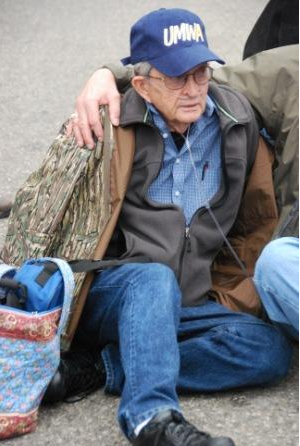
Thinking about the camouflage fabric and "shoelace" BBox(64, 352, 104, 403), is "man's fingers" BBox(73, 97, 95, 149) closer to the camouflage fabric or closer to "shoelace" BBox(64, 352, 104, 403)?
the camouflage fabric

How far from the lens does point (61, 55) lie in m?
7.85

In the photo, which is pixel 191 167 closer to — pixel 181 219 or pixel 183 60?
pixel 181 219

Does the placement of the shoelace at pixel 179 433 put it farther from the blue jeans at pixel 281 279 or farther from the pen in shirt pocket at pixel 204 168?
the pen in shirt pocket at pixel 204 168

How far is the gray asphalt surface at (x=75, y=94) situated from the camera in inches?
122

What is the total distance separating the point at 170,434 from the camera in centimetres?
273

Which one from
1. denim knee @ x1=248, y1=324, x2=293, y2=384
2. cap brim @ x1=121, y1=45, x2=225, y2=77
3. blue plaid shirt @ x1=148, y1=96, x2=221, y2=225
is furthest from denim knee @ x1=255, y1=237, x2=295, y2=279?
cap brim @ x1=121, y1=45, x2=225, y2=77

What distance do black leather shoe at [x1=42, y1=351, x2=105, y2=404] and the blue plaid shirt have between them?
1.96ft

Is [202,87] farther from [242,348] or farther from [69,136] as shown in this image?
[242,348]

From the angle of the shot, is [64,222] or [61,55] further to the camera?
[61,55]

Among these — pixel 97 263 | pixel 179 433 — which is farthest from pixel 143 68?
pixel 179 433

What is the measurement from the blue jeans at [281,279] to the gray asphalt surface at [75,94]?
334 millimetres

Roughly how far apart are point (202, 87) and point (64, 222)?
26.7 inches

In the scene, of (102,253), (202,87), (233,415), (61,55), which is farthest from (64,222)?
(61,55)

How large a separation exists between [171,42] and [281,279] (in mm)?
912
